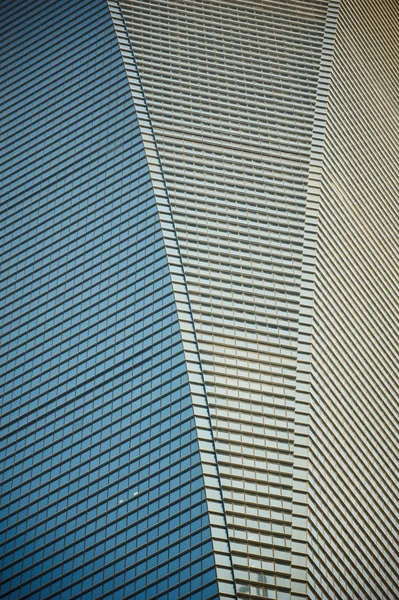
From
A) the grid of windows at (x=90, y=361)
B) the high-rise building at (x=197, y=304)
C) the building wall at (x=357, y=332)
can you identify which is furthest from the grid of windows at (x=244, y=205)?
the building wall at (x=357, y=332)

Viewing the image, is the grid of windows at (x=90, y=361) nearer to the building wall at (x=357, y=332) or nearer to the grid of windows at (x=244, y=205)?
the grid of windows at (x=244, y=205)

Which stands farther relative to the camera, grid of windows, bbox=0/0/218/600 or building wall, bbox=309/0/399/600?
building wall, bbox=309/0/399/600

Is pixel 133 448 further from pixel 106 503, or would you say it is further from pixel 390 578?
pixel 390 578

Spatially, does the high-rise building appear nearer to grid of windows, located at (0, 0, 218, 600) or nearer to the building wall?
Answer: grid of windows, located at (0, 0, 218, 600)

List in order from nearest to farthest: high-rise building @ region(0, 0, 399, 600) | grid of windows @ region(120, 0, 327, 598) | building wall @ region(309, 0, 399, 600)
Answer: high-rise building @ region(0, 0, 399, 600) < grid of windows @ region(120, 0, 327, 598) < building wall @ region(309, 0, 399, 600)

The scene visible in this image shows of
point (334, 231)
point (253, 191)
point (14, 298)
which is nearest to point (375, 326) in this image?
point (334, 231)

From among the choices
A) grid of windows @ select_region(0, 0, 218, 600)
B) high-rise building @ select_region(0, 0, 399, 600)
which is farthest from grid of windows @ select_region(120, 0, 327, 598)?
grid of windows @ select_region(0, 0, 218, 600)
